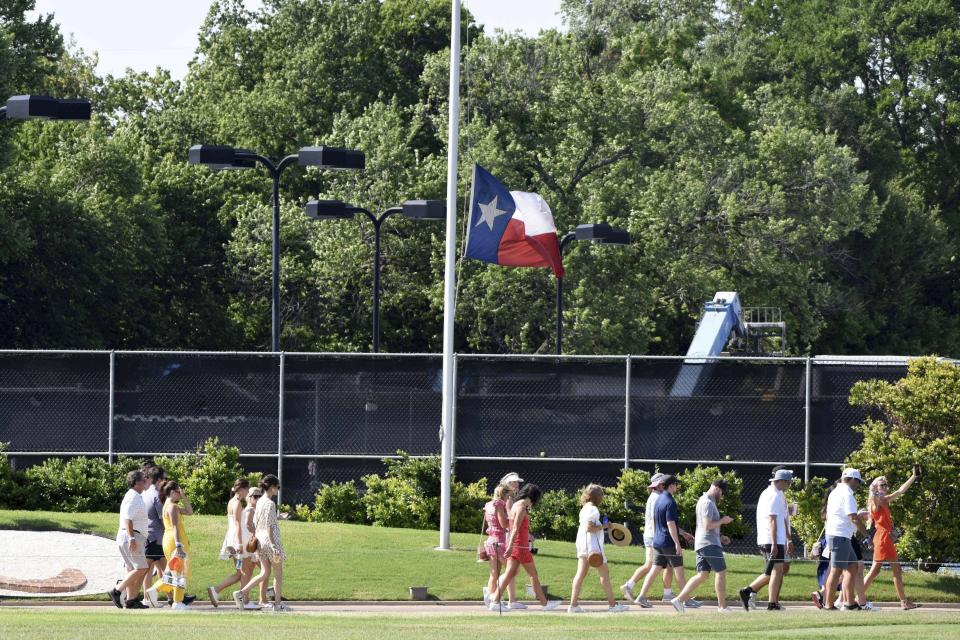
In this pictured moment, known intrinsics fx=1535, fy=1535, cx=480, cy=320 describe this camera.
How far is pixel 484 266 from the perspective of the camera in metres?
42.1

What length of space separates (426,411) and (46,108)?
24.1 ft

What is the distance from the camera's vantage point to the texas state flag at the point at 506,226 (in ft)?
66.5

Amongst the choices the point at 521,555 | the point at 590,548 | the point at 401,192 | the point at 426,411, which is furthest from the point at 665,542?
the point at 401,192

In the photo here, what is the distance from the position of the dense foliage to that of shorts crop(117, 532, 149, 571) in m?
23.3

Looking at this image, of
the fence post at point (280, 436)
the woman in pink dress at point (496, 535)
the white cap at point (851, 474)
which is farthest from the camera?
the fence post at point (280, 436)

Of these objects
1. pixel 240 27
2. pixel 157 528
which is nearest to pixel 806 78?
pixel 240 27

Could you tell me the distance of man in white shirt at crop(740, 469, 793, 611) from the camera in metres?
17.1

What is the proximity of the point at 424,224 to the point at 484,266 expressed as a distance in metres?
2.59

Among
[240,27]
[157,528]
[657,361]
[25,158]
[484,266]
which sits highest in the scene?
[240,27]

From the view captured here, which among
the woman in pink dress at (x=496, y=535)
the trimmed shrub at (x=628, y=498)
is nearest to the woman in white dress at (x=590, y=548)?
the woman in pink dress at (x=496, y=535)

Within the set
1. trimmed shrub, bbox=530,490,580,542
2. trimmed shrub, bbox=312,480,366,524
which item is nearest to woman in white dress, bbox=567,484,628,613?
trimmed shrub, bbox=530,490,580,542

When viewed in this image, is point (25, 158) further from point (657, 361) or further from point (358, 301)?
point (657, 361)

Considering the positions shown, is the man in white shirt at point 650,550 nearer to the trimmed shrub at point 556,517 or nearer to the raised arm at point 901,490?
the raised arm at point 901,490

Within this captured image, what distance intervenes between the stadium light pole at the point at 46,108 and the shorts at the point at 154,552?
5666 mm
